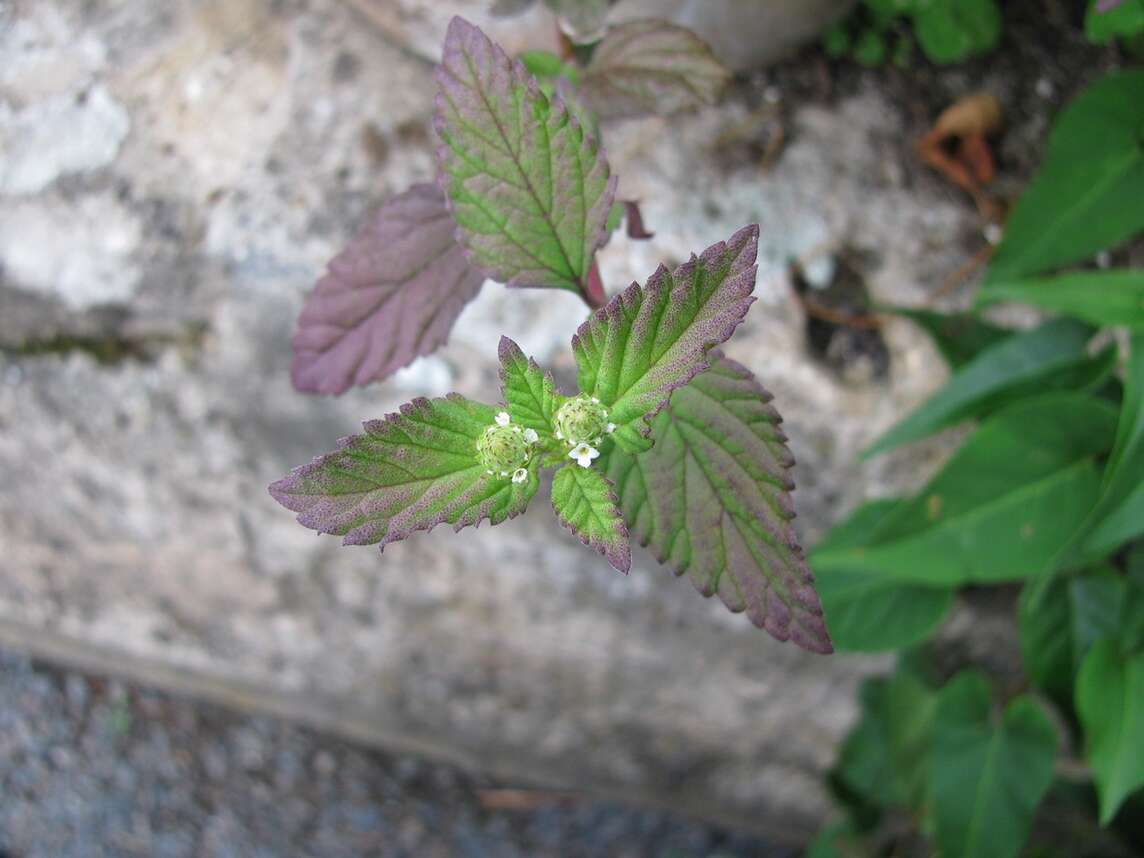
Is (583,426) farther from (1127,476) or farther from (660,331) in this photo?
(1127,476)

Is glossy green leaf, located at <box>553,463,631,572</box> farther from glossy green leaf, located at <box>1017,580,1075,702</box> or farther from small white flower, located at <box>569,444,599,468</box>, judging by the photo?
glossy green leaf, located at <box>1017,580,1075,702</box>

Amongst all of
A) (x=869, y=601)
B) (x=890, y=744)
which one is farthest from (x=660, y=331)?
(x=890, y=744)

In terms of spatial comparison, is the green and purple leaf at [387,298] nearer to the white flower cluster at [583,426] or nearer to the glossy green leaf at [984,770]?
the white flower cluster at [583,426]

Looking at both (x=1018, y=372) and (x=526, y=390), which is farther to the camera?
(x=1018, y=372)

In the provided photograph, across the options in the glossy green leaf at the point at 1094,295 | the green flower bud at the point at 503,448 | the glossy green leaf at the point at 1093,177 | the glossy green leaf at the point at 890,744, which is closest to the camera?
the green flower bud at the point at 503,448

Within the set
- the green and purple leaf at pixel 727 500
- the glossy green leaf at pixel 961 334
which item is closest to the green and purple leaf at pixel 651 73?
the green and purple leaf at pixel 727 500

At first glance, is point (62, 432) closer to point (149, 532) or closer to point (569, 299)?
point (149, 532)

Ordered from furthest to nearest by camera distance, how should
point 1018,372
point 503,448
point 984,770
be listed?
point 984,770 < point 1018,372 < point 503,448

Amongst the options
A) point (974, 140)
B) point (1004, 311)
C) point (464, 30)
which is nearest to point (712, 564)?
point (464, 30)
